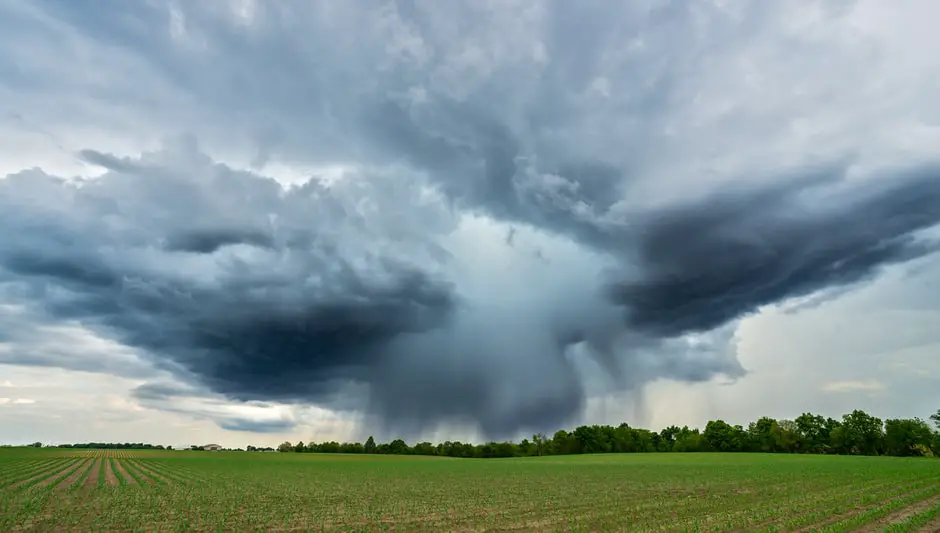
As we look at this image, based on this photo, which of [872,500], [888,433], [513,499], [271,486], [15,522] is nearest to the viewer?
[15,522]

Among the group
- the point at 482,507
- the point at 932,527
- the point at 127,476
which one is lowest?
the point at 932,527

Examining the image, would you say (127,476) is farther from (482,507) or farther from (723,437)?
(723,437)

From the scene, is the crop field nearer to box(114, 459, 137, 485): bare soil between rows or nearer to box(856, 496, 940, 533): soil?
box(856, 496, 940, 533): soil

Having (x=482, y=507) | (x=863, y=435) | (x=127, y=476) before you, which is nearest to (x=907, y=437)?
(x=863, y=435)

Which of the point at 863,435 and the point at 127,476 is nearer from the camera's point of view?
the point at 127,476

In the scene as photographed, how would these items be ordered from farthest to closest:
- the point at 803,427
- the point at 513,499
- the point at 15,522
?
1. the point at 803,427
2. the point at 513,499
3. the point at 15,522

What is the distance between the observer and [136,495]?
137 ft

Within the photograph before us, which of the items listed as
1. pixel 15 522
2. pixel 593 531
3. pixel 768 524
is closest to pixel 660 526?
pixel 593 531

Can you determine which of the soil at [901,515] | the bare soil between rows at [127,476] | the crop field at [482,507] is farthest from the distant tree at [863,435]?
the bare soil between rows at [127,476]

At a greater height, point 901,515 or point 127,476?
point 127,476

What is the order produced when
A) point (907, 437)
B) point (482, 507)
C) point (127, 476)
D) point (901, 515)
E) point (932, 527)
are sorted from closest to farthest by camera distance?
point (932, 527)
point (901, 515)
point (482, 507)
point (127, 476)
point (907, 437)

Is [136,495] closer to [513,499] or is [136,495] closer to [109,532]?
[109,532]

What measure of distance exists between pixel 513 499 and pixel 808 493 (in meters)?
23.6

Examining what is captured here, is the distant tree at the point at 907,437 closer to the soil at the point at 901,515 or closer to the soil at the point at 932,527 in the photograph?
the soil at the point at 901,515
